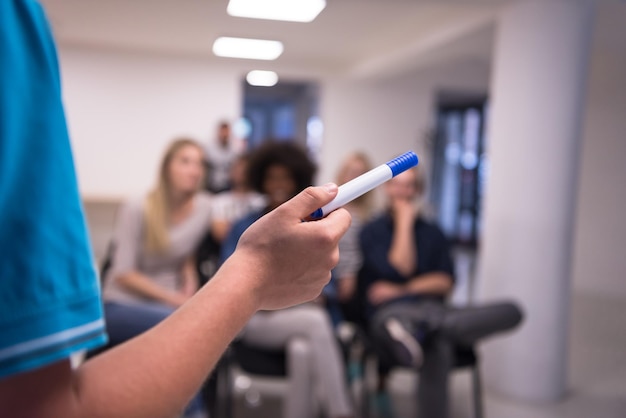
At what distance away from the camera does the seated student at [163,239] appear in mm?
2375

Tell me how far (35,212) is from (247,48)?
6110 mm

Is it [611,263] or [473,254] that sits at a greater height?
[611,263]

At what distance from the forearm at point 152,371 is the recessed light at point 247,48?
18.4 ft

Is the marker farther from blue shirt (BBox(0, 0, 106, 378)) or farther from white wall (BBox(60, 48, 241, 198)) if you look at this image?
white wall (BBox(60, 48, 241, 198))

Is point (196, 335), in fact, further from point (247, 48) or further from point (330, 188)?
point (247, 48)

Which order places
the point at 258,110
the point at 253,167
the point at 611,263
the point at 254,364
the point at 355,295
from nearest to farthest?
the point at 611,263 → the point at 254,364 → the point at 253,167 → the point at 355,295 → the point at 258,110

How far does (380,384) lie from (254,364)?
92 centimetres

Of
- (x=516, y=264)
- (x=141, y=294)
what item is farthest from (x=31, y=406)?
(x=516, y=264)

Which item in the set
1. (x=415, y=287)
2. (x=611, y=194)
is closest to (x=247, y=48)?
(x=415, y=287)

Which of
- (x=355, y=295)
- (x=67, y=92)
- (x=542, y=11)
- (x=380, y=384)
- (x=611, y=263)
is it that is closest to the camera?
(x=611, y=263)

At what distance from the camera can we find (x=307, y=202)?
1.62 ft

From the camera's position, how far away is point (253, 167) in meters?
2.34

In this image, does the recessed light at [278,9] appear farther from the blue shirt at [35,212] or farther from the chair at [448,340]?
the blue shirt at [35,212]

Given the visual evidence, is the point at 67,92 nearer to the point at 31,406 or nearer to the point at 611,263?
the point at 611,263
